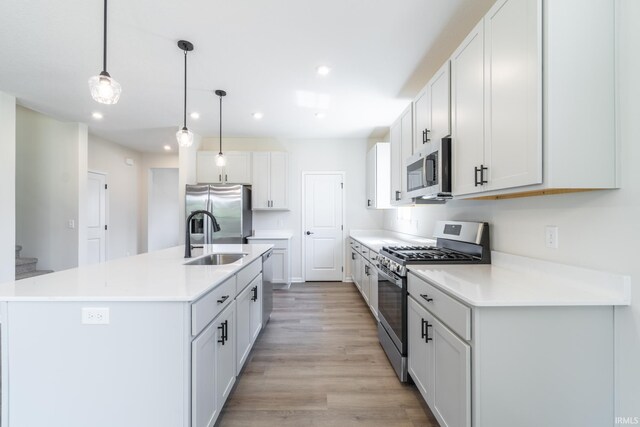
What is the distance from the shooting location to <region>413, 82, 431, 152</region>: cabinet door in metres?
2.38

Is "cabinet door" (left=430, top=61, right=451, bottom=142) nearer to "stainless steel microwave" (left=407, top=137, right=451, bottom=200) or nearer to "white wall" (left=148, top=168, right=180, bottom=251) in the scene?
"stainless steel microwave" (left=407, top=137, right=451, bottom=200)

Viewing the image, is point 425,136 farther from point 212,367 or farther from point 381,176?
point 212,367

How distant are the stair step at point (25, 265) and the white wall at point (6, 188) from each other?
930mm

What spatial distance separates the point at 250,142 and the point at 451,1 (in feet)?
13.1

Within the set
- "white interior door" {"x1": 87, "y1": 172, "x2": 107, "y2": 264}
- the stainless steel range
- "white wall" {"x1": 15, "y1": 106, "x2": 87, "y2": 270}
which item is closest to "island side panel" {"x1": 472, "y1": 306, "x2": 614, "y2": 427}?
the stainless steel range

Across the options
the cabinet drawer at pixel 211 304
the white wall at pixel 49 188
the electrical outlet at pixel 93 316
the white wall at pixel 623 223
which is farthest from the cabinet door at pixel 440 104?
the white wall at pixel 49 188

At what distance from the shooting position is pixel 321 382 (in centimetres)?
209

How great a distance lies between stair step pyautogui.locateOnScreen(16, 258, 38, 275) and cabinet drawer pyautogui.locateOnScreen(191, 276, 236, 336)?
426cm

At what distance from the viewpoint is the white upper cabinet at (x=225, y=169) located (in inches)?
191

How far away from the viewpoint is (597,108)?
1205mm

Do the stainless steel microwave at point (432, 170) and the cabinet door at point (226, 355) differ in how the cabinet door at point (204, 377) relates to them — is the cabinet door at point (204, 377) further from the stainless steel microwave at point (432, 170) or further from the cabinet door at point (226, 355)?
the stainless steel microwave at point (432, 170)

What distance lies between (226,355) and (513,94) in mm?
2142

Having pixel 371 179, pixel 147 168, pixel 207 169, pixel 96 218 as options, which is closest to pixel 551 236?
pixel 371 179

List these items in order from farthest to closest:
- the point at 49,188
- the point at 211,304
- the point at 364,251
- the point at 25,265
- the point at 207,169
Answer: the point at 207,169, the point at 49,188, the point at 25,265, the point at 364,251, the point at 211,304
